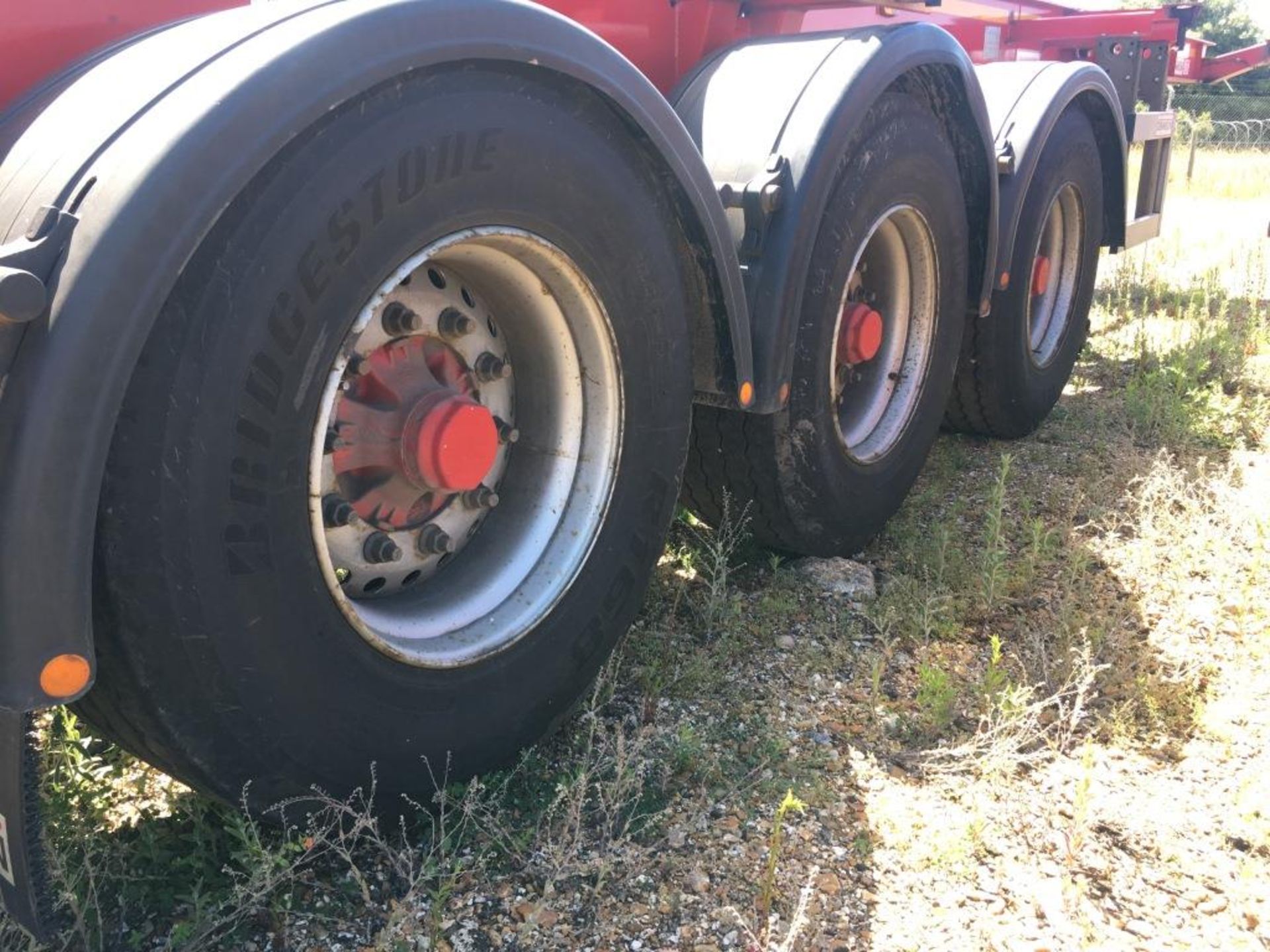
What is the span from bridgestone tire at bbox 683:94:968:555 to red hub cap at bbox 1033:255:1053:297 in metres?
1.03

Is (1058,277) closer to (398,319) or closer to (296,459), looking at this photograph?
(398,319)

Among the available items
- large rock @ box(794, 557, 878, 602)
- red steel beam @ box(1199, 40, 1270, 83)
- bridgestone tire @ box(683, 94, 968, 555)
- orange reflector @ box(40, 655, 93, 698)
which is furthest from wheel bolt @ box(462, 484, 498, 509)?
red steel beam @ box(1199, 40, 1270, 83)

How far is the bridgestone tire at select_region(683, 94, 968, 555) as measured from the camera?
99.3 inches

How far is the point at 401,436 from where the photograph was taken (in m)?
1.79

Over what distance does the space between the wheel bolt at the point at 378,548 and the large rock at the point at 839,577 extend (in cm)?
133

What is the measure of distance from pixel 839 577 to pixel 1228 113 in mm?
25683

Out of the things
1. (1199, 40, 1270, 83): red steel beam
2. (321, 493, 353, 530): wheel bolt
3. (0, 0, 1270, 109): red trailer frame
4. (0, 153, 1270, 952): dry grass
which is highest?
(1199, 40, 1270, 83): red steel beam

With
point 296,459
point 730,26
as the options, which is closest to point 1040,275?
point 730,26

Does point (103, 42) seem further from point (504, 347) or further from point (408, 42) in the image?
point (504, 347)

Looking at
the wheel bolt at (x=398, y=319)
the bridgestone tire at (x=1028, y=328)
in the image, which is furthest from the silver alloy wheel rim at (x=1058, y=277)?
the wheel bolt at (x=398, y=319)

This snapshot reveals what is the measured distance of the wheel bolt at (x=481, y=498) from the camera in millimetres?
2006

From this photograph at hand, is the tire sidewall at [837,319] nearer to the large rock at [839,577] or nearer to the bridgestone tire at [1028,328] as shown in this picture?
the large rock at [839,577]

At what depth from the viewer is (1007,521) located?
3424 mm

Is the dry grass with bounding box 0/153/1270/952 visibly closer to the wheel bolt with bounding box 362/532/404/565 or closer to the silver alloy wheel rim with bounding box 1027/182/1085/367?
the wheel bolt with bounding box 362/532/404/565
